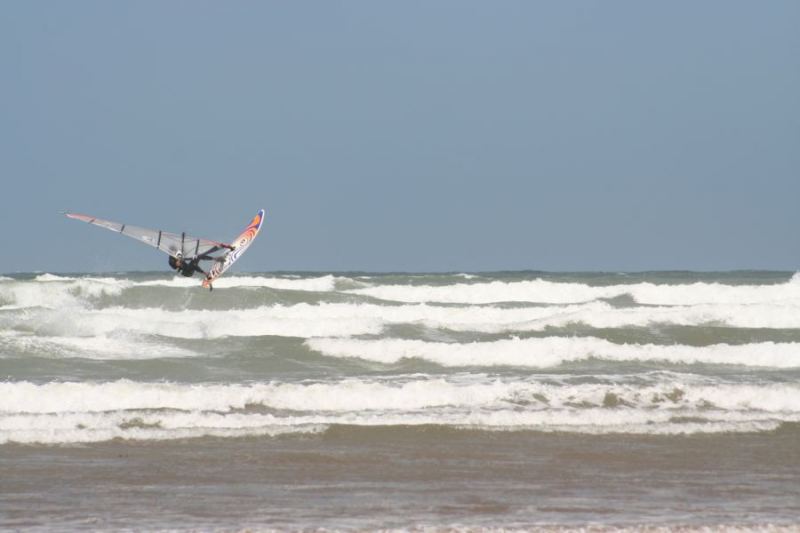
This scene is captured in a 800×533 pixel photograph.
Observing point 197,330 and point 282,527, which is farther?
point 197,330

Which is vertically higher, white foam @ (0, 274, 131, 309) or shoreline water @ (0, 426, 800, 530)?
white foam @ (0, 274, 131, 309)

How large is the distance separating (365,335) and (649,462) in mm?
11726

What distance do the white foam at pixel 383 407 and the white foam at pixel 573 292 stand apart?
22.4 m

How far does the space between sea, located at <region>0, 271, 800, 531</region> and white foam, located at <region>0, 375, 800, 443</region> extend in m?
0.03

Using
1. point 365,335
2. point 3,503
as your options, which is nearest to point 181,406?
point 3,503

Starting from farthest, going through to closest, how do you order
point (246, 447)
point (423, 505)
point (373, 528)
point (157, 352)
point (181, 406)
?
point (157, 352) < point (181, 406) < point (246, 447) < point (423, 505) < point (373, 528)

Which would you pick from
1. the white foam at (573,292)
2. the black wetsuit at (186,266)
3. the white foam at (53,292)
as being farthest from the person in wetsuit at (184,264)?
the white foam at (573,292)

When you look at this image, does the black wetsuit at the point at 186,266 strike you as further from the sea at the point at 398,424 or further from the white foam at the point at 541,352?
the white foam at the point at 541,352

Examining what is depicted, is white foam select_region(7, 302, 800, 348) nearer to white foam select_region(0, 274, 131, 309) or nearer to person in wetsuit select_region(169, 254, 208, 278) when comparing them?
person in wetsuit select_region(169, 254, 208, 278)

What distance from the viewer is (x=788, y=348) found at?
18.2 meters

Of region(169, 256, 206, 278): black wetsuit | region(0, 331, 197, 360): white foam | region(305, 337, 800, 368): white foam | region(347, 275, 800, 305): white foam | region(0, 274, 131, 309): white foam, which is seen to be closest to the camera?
region(0, 331, 197, 360): white foam

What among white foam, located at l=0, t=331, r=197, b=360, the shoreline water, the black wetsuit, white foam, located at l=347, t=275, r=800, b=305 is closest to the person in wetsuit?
the black wetsuit

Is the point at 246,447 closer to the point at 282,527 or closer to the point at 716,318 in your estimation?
the point at 282,527

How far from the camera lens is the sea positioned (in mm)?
7102
